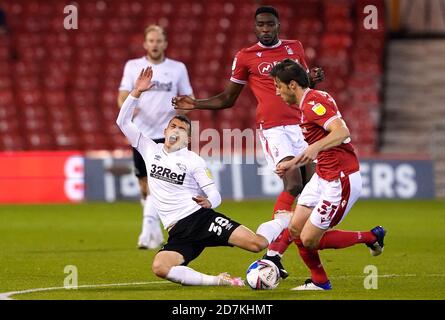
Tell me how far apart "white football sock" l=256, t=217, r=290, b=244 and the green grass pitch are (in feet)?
1.34

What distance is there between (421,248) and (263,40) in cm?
374

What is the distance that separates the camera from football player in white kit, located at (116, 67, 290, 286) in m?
9.16

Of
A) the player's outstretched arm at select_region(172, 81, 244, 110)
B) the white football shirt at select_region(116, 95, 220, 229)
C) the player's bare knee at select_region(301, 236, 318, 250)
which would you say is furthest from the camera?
the player's outstretched arm at select_region(172, 81, 244, 110)

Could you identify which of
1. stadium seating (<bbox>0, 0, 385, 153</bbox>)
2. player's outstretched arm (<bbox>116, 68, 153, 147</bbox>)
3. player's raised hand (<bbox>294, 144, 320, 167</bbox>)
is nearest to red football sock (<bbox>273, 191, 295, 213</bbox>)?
player's outstretched arm (<bbox>116, 68, 153, 147</bbox>)

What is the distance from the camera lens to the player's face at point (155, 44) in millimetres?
12930

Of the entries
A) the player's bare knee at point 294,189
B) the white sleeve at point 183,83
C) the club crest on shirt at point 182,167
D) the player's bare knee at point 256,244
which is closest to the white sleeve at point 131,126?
the club crest on shirt at point 182,167

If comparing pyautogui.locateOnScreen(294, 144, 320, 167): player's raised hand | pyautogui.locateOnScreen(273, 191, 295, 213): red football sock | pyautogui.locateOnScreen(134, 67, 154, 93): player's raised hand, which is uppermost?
pyautogui.locateOnScreen(134, 67, 154, 93): player's raised hand

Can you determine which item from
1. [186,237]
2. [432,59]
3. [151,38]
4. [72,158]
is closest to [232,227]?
[186,237]

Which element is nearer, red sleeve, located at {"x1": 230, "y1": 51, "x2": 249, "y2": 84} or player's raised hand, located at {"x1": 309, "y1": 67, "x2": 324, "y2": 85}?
player's raised hand, located at {"x1": 309, "y1": 67, "x2": 324, "y2": 85}

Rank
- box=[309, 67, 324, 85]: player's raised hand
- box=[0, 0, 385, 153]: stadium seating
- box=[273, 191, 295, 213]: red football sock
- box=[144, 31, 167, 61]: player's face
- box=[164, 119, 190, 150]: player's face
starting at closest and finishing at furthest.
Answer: box=[164, 119, 190, 150]: player's face, box=[309, 67, 324, 85]: player's raised hand, box=[273, 191, 295, 213]: red football sock, box=[144, 31, 167, 61]: player's face, box=[0, 0, 385, 153]: stadium seating

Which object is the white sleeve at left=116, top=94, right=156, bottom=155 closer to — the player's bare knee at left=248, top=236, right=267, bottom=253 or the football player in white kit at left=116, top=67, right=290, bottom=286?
the football player in white kit at left=116, top=67, right=290, bottom=286

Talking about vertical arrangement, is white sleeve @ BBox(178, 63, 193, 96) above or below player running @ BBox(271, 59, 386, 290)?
above

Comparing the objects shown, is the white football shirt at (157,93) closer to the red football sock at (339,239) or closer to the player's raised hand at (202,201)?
the player's raised hand at (202,201)

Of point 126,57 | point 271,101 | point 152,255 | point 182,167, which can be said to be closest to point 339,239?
point 182,167
